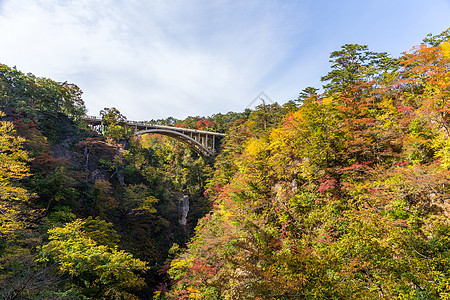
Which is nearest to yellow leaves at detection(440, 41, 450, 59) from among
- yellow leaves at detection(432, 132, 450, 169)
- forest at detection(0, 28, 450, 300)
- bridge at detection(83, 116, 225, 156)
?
forest at detection(0, 28, 450, 300)

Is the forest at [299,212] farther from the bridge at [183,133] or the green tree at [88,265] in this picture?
the bridge at [183,133]

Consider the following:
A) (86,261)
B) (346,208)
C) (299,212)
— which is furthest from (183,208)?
(346,208)

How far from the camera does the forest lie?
6520 millimetres

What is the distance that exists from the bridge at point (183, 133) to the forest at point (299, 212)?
328 inches

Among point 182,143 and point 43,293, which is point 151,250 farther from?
point 182,143

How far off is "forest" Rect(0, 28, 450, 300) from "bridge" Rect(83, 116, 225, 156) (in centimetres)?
834

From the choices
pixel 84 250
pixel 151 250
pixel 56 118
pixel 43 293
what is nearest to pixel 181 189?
pixel 151 250

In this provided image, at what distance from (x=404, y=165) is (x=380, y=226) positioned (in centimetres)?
381

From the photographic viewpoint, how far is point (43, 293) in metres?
6.86

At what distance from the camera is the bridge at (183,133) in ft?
93.5

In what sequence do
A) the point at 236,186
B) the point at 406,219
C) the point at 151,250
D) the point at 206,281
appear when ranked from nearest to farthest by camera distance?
the point at 406,219, the point at 206,281, the point at 236,186, the point at 151,250

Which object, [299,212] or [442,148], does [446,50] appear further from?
[299,212]

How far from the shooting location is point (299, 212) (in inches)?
419

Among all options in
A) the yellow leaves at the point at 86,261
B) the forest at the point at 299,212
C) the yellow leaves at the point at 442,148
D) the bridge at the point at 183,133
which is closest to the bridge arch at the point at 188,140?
the bridge at the point at 183,133
